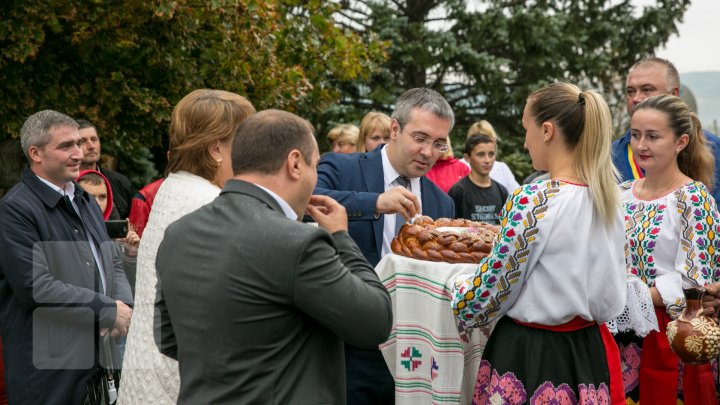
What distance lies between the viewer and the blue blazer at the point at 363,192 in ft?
13.9

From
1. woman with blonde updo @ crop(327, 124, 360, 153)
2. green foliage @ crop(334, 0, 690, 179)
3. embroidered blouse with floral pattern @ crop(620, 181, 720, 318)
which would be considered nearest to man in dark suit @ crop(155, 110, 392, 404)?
embroidered blouse with floral pattern @ crop(620, 181, 720, 318)

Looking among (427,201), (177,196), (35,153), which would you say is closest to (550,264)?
(427,201)

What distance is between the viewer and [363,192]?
4344 mm

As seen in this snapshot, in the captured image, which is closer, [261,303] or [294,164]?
[261,303]

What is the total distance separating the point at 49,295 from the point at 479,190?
18.0 feet

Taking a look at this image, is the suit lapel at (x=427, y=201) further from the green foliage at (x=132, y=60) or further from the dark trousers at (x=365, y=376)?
the green foliage at (x=132, y=60)

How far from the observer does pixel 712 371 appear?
4.71 m

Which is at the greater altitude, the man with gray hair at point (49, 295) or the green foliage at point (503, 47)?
the green foliage at point (503, 47)

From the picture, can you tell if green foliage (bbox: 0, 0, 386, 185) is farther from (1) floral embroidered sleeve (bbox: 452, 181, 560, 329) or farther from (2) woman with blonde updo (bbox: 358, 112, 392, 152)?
(1) floral embroidered sleeve (bbox: 452, 181, 560, 329)

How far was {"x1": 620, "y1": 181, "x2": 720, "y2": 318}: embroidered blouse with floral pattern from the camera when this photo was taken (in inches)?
171

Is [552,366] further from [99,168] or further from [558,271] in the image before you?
[99,168]

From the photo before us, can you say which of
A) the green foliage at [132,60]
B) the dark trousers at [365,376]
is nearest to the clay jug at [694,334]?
the dark trousers at [365,376]

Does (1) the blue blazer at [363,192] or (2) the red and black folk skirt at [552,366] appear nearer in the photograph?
(2) the red and black folk skirt at [552,366]

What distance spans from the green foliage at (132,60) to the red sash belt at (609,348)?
24.2ft
